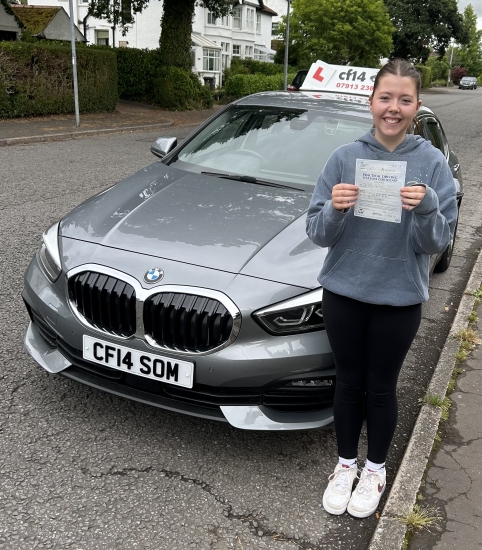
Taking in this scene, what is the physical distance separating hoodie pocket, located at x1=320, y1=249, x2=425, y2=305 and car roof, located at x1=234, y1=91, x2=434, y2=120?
2279 mm

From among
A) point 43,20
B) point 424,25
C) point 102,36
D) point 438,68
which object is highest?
point 424,25

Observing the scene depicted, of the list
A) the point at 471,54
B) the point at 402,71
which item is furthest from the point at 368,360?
the point at 471,54

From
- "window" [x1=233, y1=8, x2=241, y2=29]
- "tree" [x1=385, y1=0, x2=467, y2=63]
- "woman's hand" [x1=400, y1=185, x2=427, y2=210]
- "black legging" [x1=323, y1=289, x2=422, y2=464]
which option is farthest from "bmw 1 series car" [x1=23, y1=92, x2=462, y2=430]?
"tree" [x1=385, y1=0, x2=467, y2=63]

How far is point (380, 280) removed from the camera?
2244 mm

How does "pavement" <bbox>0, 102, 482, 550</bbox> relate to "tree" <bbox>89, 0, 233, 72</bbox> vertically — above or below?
below

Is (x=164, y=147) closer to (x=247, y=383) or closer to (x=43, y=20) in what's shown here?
(x=247, y=383)

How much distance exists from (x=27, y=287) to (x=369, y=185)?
1969 mm

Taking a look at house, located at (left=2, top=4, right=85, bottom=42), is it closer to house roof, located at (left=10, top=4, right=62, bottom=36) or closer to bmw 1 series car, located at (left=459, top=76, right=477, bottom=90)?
house roof, located at (left=10, top=4, right=62, bottom=36)

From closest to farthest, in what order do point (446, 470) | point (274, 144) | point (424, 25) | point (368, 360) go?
point (368, 360)
point (446, 470)
point (274, 144)
point (424, 25)

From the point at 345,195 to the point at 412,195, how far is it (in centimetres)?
22

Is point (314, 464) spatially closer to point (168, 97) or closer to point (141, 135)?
point (141, 135)

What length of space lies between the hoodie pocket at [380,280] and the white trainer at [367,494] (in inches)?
34.6

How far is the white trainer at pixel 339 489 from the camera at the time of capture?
2.57 metres

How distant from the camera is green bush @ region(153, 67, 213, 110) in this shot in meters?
21.6
